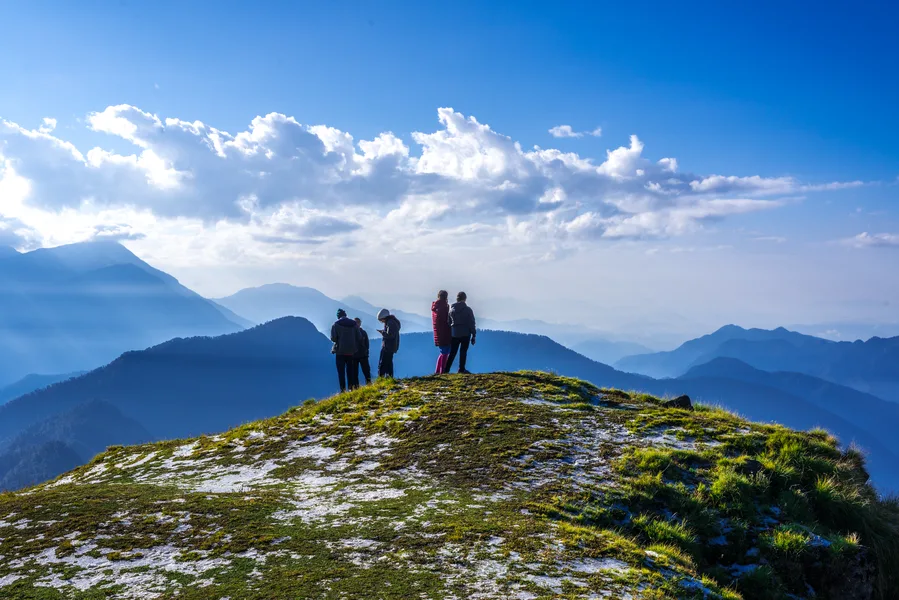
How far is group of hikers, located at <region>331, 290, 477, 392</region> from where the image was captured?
85.5ft

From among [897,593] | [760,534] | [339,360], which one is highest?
[339,360]

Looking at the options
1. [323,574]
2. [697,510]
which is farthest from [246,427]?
[697,510]

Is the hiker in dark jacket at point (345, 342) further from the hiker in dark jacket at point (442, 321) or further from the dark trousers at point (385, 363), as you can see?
the hiker in dark jacket at point (442, 321)

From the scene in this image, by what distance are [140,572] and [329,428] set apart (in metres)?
10.5

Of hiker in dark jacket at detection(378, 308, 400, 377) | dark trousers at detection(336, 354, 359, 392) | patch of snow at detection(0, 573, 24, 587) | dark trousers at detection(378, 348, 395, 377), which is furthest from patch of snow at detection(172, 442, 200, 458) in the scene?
patch of snow at detection(0, 573, 24, 587)

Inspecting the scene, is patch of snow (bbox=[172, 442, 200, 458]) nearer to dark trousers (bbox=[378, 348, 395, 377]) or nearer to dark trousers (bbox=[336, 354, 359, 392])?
dark trousers (bbox=[336, 354, 359, 392])

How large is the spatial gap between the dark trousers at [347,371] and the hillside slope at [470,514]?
6431mm

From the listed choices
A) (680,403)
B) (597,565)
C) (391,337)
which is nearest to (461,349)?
(391,337)

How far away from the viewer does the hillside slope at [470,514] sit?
8938 mm

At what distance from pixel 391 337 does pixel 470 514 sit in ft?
55.9

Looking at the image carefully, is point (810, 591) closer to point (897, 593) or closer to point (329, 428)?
point (897, 593)

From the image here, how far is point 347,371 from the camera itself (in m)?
27.4

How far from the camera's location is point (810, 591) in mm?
11672

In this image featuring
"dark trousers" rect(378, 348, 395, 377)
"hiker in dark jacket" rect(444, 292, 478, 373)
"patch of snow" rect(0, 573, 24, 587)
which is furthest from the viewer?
"dark trousers" rect(378, 348, 395, 377)
